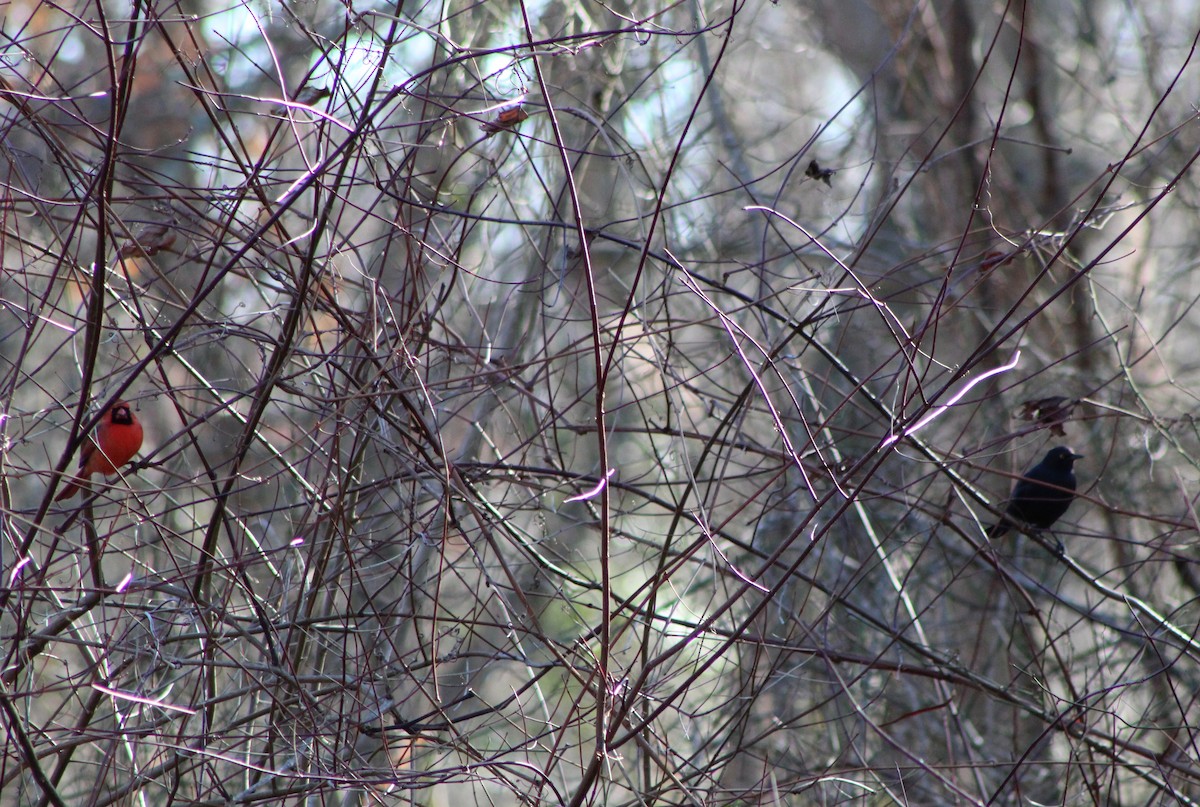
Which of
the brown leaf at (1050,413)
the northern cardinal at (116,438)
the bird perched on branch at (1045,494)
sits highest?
the bird perched on branch at (1045,494)

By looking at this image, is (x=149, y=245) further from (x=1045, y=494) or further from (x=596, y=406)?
(x=1045, y=494)

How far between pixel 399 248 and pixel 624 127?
1283 millimetres

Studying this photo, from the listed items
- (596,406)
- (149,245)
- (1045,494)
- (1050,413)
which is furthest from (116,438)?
(1045,494)

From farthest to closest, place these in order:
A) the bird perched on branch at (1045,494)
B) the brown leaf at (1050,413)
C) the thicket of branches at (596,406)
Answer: the bird perched on branch at (1045,494)
the brown leaf at (1050,413)
the thicket of branches at (596,406)

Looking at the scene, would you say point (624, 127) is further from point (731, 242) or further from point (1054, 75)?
point (1054, 75)

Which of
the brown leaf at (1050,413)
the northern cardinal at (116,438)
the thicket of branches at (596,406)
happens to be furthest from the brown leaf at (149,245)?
the brown leaf at (1050,413)

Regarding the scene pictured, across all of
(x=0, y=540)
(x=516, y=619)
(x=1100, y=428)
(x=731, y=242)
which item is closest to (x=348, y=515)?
(x=516, y=619)

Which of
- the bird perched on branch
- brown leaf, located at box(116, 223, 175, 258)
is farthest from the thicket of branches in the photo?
the bird perched on branch

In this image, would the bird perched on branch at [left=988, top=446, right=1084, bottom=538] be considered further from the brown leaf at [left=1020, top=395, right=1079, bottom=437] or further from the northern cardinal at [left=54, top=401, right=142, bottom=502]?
the northern cardinal at [left=54, top=401, right=142, bottom=502]

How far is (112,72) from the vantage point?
1.98 m

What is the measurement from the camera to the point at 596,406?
2.09m

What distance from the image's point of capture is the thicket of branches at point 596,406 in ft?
8.01

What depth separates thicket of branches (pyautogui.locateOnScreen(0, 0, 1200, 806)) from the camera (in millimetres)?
2441

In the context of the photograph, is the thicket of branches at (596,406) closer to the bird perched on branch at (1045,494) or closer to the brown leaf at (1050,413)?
the brown leaf at (1050,413)
